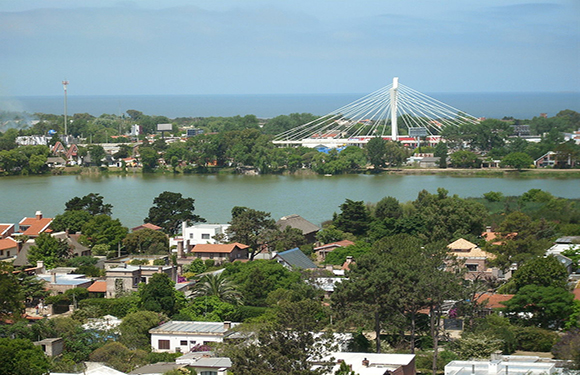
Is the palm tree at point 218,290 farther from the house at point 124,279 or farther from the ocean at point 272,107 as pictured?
the ocean at point 272,107

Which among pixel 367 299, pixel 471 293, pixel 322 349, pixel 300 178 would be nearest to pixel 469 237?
pixel 471 293

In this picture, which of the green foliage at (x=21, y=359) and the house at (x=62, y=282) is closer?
the green foliage at (x=21, y=359)

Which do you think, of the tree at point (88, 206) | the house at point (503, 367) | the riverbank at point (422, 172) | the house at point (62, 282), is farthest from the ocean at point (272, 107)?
the house at point (503, 367)

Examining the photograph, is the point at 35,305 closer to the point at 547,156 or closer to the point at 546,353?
the point at 546,353

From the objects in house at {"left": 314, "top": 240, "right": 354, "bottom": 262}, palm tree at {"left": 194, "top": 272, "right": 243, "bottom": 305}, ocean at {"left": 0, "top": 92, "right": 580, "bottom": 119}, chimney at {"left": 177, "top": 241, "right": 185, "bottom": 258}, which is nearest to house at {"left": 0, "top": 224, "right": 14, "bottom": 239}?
chimney at {"left": 177, "top": 241, "right": 185, "bottom": 258}

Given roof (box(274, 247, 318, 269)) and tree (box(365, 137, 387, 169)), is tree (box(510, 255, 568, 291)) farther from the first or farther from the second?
tree (box(365, 137, 387, 169))

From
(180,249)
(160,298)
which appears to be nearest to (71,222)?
(180,249)

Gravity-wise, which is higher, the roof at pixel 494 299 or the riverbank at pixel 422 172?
the roof at pixel 494 299
